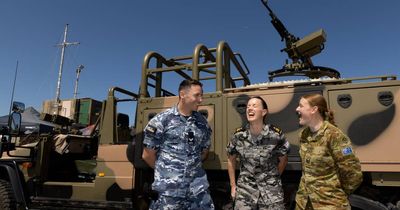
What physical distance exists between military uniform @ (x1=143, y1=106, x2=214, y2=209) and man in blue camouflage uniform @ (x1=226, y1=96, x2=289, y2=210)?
341 mm

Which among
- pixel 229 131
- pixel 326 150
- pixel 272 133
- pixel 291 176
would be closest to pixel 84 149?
pixel 229 131

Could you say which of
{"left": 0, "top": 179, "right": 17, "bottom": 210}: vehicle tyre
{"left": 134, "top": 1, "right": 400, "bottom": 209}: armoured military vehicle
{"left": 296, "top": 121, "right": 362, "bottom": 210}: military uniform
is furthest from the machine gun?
{"left": 0, "top": 179, "right": 17, "bottom": 210}: vehicle tyre

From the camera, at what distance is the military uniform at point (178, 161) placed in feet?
9.63

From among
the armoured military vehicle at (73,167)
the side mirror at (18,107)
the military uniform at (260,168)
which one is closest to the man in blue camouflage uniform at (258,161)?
the military uniform at (260,168)

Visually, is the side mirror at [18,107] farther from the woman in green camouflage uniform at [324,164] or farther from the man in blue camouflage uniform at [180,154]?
the woman in green camouflage uniform at [324,164]

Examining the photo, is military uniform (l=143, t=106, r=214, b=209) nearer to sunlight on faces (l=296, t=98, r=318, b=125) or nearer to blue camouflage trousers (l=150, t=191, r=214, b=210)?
blue camouflage trousers (l=150, t=191, r=214, b=210)

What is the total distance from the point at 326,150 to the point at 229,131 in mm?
1872

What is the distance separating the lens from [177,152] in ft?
9.98

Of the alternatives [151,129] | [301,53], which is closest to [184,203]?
[151,129]

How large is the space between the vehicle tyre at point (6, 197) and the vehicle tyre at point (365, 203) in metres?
4.82

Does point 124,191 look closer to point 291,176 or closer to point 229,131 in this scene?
point 229,131

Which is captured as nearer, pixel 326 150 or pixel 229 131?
pixel 326 150

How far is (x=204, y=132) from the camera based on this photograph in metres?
3.25

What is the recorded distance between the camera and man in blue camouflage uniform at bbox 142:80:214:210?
9.65 feet
